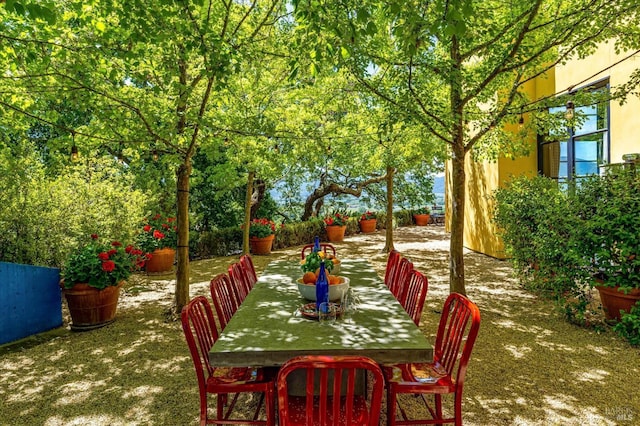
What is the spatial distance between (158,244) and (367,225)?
9.15 m

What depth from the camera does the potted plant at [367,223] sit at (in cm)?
1560

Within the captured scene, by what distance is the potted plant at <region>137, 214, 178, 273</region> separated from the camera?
8.09 m

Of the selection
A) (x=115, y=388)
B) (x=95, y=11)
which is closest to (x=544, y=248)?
(x=115, y=388)

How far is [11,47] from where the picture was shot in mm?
3662

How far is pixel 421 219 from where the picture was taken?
18750mm

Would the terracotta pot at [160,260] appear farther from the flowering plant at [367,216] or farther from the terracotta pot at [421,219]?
the terracotta pot at [421,219]

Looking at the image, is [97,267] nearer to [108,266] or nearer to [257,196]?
[108,266]

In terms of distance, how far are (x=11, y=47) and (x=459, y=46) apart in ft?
15.7

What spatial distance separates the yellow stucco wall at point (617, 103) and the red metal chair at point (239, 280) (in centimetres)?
560

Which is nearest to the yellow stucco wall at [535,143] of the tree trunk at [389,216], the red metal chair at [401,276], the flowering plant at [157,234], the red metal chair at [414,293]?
the tree trunk at [389,216]

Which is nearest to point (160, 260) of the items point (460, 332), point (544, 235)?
point (544, 235)

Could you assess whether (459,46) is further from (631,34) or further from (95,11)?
(95,11)

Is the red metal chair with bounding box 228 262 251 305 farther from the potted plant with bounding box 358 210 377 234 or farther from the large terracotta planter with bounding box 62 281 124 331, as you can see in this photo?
the potted plant with bounding box 358 210 377 234

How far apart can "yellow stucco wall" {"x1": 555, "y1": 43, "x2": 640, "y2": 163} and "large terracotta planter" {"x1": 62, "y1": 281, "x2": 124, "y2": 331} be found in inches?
288
